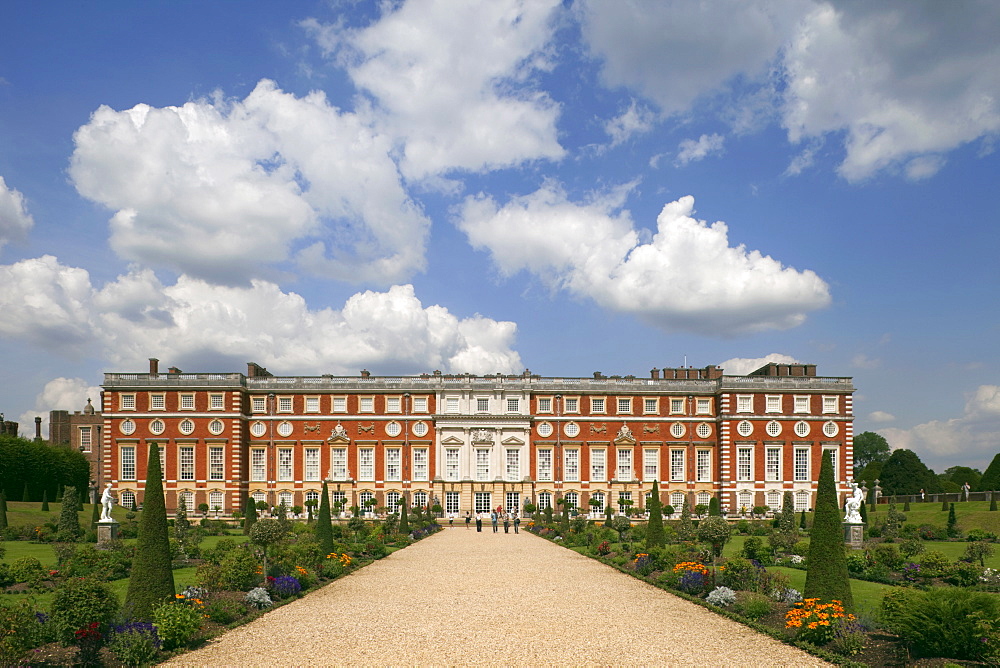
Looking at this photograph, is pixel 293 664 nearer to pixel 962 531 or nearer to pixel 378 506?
pixel 962 531

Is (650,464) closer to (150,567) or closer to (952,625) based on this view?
(952,625)

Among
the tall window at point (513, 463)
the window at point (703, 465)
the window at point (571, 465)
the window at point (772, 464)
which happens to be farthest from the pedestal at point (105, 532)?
the window at point (772, 464)

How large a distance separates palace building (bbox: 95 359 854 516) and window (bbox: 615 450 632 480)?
0.09 meters

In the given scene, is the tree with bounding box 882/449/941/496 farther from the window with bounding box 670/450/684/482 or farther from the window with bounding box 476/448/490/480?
the window with bounding box 476/448/490/480

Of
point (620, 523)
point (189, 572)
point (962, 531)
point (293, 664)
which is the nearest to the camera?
point (293, 664)

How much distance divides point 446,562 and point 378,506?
26534 millimetres

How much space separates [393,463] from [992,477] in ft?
130

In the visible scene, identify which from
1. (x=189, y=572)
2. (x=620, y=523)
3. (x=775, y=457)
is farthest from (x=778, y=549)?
(x=775, y=457)

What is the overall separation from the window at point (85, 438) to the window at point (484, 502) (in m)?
41.1

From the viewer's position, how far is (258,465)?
5284 centimetres

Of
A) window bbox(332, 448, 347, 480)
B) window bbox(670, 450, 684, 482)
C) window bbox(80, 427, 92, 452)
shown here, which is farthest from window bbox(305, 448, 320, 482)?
window bbox(80, 427, 92, 452)

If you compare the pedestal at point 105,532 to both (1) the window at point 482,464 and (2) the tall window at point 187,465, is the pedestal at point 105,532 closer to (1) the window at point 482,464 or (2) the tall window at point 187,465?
(2) the tall window at point 187,465

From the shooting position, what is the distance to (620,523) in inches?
1280

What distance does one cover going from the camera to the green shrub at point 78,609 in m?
11.8
